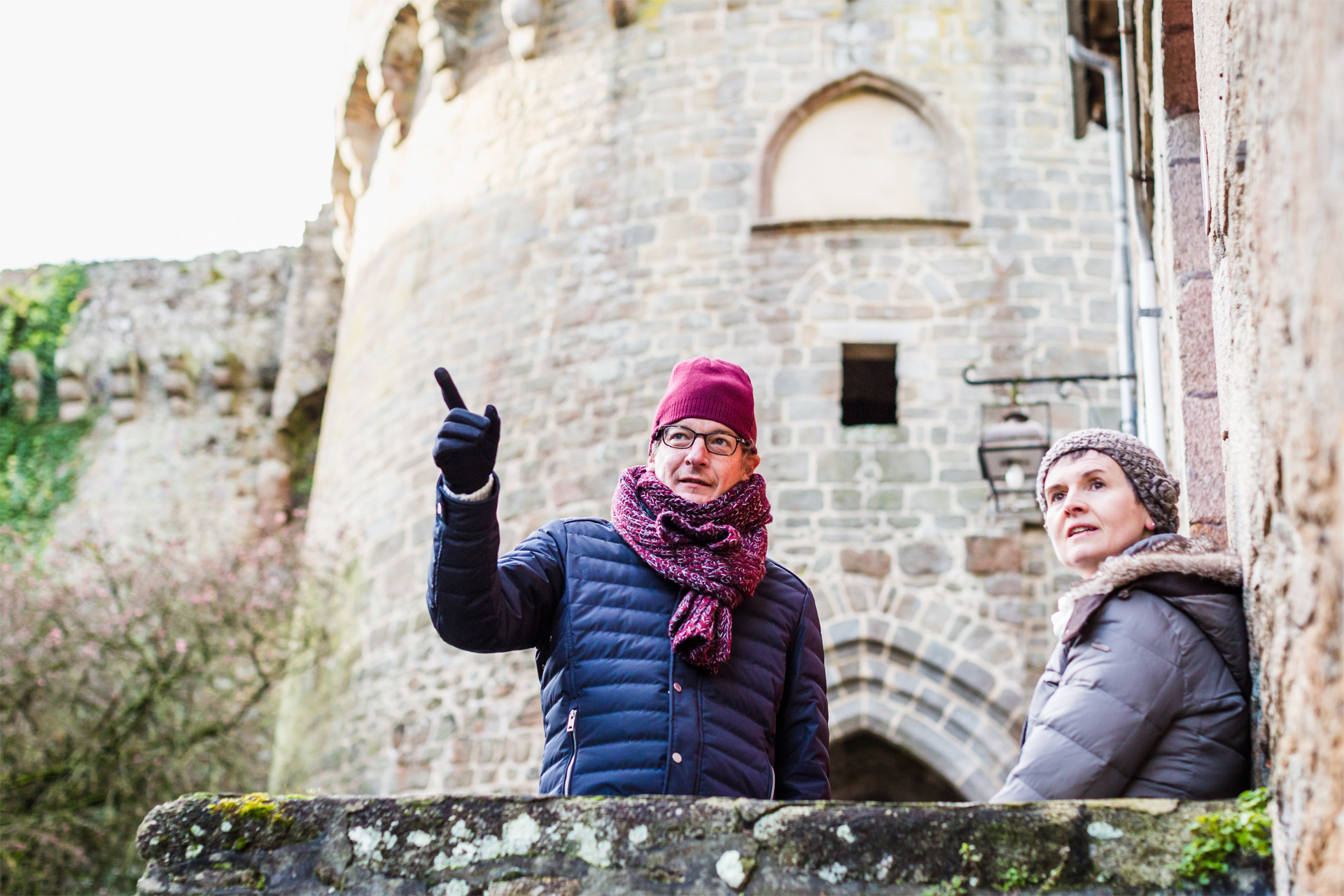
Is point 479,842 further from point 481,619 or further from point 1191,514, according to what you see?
point 1191,514

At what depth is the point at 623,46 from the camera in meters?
10.0

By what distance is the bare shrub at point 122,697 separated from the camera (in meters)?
9.66

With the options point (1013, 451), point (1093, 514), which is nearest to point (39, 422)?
point (1013, 451)

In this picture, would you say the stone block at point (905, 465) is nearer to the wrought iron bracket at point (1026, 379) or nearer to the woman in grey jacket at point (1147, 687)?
the wrought iron bracket at point (1026, 379)

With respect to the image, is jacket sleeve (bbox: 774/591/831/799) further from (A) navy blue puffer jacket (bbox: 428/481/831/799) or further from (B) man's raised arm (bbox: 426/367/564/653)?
(B) man's raised arm (bbox: 426/367/564/653)

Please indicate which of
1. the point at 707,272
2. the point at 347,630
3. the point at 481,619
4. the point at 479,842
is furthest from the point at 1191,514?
the point at 347,630

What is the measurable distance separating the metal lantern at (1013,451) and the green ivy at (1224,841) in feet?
17.9

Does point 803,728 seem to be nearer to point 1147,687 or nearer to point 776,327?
point 1147,687

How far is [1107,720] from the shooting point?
2365mm

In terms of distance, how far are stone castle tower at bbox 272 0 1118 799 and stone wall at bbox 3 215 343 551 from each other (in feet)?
9.50

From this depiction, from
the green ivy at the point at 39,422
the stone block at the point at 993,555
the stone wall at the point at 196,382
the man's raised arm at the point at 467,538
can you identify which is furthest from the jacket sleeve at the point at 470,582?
the green ivy at the point at 39,422

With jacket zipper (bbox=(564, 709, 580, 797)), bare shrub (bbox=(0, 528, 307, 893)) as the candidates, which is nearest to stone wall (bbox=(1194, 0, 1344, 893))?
jacket zipper (bbox=(564, 709, 580, 797))

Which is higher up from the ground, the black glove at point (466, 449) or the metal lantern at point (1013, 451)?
the metal lantern at point (1013, 451)

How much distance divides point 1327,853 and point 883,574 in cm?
652
